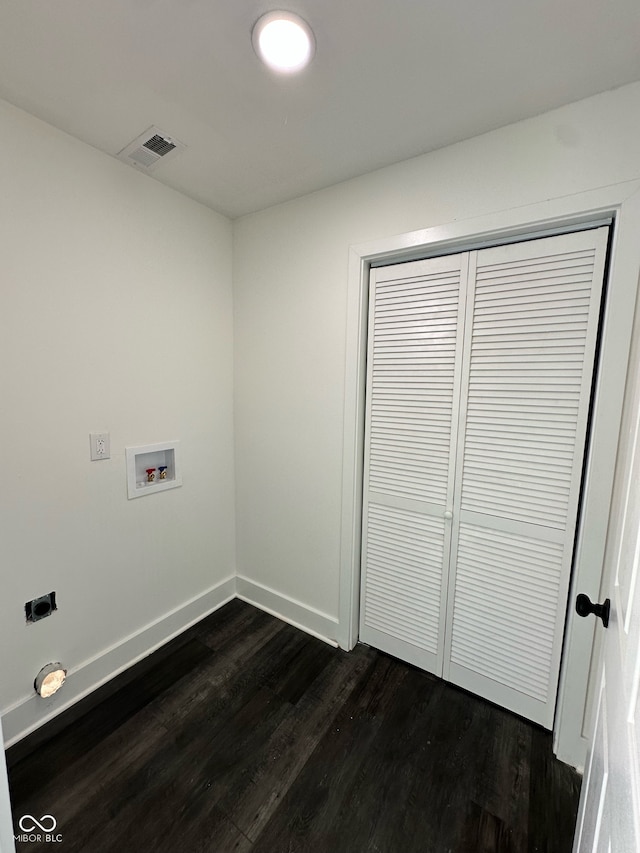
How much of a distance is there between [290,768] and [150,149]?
2.59m

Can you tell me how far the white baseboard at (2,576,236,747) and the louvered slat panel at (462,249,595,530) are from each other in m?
1.73

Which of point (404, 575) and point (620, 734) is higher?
point (620, 734)

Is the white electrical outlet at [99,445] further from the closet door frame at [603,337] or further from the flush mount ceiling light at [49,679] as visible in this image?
the closet door frame at [603,337]

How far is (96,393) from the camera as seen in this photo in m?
1.64

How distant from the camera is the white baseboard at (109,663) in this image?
Answer: 1474mm

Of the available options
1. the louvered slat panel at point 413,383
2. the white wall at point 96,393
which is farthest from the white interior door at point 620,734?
the white wall at point 96,393

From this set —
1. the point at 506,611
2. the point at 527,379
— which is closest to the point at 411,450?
the point at 527,379

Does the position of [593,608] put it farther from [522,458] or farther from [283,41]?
[283,41]

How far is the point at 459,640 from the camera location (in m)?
1.70

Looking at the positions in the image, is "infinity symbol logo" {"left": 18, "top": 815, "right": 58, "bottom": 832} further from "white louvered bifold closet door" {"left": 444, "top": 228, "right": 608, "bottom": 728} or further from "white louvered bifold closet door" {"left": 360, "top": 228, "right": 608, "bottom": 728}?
"white louvered bifold closet door" {"left": 444, "top": 228, "right": 608, "bottom": 728}

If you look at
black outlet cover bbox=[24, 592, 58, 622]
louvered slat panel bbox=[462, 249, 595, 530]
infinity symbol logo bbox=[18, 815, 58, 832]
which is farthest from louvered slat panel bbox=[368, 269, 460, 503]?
infinity symbol logo bbox=[18, 815, 58, 832]

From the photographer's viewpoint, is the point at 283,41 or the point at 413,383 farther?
the point at 413,383

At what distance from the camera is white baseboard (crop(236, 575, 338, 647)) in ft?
6.77

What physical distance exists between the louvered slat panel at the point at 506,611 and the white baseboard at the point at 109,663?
1469 mm
